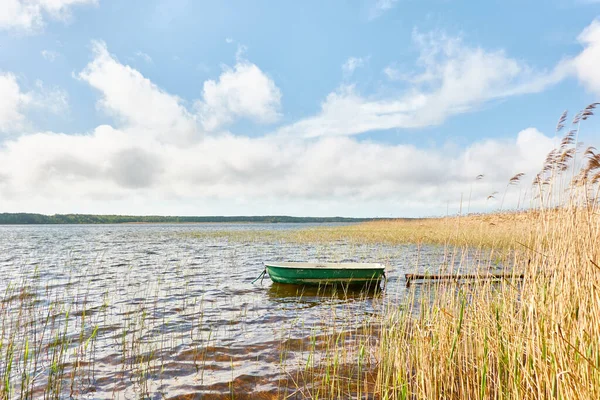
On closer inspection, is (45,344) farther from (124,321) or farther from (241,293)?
(241,293)

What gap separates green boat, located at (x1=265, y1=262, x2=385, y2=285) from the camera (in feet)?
38.3

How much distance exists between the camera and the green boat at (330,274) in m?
11.7

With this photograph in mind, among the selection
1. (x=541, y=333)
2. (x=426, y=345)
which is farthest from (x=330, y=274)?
(x=541, y=333)

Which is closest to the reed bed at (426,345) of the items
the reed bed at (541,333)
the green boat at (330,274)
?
the reed bed at (541,333)

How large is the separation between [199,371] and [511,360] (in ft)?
15.2

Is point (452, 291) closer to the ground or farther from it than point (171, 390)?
farther from it

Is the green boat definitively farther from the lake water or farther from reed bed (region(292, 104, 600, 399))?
reed bed (region(292, 104, 600, 399))

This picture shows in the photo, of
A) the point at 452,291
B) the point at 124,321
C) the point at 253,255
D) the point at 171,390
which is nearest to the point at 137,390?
the point at 171,390

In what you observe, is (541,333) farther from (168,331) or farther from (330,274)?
(330,274)

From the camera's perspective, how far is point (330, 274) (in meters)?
11.9

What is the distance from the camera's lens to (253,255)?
886 inches

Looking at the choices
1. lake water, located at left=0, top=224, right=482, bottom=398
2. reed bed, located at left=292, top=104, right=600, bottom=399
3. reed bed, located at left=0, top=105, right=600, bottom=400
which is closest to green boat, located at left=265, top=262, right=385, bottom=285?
lake water, located at left=0, top=224, right=482, bottom=398

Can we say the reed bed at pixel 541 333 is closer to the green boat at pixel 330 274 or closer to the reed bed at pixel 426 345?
the reed bed at pixel 426 345

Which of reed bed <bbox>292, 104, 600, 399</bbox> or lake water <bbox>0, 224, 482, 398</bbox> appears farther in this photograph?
lake water <bbox>0, 224, 482, 398</bbox>
